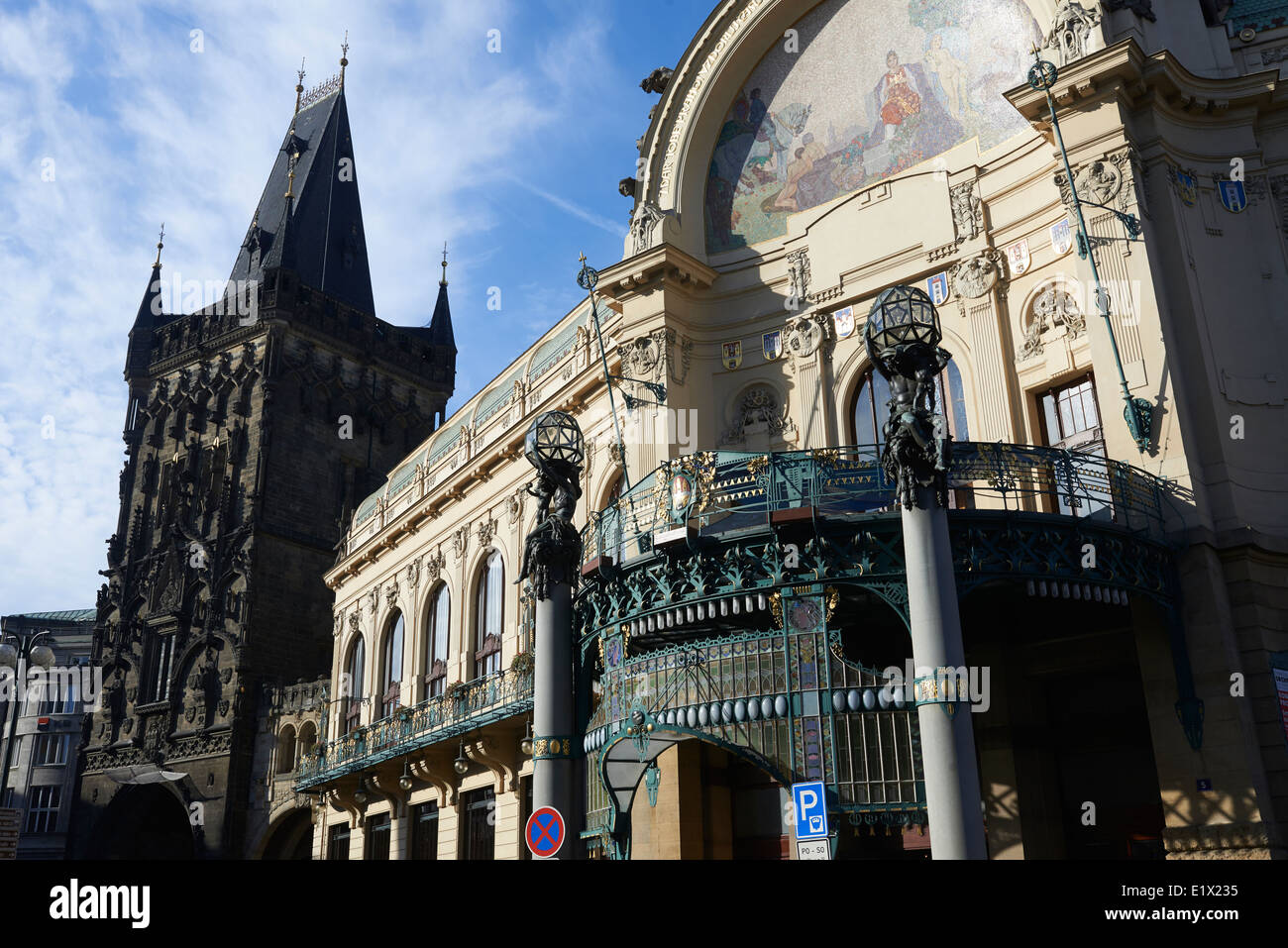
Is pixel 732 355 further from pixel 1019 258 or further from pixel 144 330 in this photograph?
pixel 144 330

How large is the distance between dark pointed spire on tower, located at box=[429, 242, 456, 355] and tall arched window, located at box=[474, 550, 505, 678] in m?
35.4

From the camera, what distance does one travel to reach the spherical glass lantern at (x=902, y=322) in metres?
13.4

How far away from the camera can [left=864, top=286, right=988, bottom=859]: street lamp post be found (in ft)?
38.3

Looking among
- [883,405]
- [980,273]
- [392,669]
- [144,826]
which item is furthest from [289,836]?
[980,273]

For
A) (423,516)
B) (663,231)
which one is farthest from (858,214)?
(423,516)

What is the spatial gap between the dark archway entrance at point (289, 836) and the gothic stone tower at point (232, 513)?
1700 mm

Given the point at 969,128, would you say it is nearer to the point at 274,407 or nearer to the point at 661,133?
the point at 661,133

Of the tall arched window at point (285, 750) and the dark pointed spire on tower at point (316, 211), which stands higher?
the dark pointed spire on tower at point (316, 211)

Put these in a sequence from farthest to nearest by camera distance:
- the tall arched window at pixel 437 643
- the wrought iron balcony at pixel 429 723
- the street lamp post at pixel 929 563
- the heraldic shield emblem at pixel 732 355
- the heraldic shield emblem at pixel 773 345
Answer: the tall arched window at pixel 437 643
the wrought iron balcony at pixel 429 723
the heraldic shield emblem at pixel 732 355
the heraldic shield emblem at pixel 773 345
the street lamp post at pixel 929 563

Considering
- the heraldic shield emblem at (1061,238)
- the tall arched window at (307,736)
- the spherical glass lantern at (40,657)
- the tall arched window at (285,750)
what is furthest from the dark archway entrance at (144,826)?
the heraldic shield emblem at (1061,238)

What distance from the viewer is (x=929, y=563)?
12656 millimetres

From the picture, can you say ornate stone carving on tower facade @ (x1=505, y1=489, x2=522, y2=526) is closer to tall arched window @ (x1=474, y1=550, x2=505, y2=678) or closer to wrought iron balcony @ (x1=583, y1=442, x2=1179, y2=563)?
tall arched window @ (x1=474, y1=550, x2=505, y2=678)

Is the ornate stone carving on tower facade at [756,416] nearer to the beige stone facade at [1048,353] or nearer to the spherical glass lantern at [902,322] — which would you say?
the beige stone facade at [1048,353]
